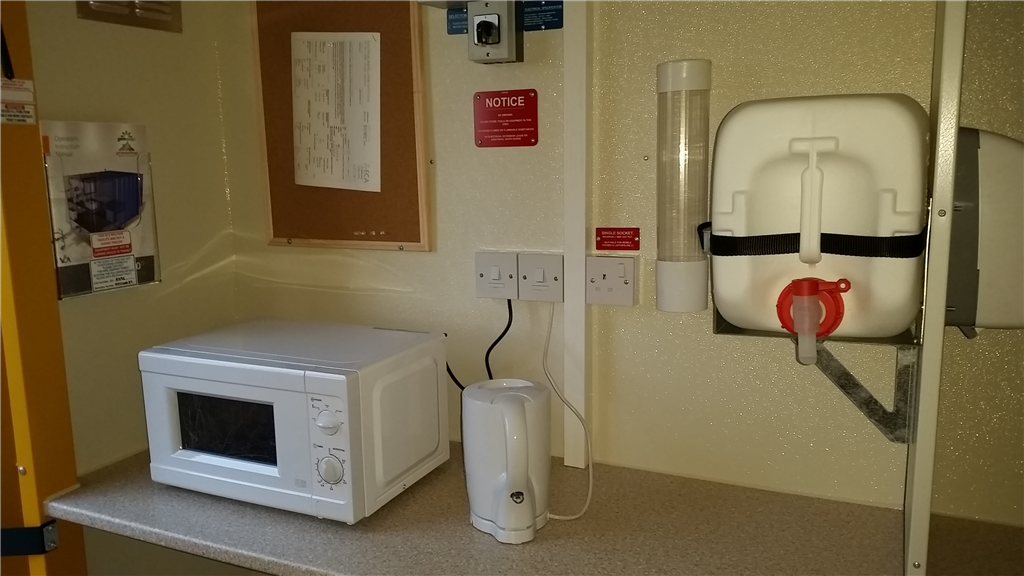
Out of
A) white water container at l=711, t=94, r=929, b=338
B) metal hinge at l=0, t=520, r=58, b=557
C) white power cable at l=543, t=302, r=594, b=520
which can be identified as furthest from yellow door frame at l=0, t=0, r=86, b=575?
white water container at l=711, t=94, r=929, b=338

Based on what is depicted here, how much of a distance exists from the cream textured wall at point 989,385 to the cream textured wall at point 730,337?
0.35ft

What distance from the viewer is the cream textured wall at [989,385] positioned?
3.66 ft

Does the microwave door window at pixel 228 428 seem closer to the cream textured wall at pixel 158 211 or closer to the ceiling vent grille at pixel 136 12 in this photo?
the cream textured wall at pixel 158 211

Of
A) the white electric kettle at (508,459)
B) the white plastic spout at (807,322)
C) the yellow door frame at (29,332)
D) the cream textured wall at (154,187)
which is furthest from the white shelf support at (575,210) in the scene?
the yellow door frame at (29,332)

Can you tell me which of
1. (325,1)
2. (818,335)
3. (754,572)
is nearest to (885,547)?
(754,572)

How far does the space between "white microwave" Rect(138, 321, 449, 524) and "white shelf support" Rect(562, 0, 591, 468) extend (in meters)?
0.27

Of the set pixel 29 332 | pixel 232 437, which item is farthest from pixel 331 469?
pixel 29 332

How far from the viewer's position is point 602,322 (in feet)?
5.01

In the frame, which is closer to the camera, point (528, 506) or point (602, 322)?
point (528, 506)

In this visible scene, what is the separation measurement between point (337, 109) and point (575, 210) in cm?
62

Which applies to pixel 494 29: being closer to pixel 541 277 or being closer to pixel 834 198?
pixel 541 277

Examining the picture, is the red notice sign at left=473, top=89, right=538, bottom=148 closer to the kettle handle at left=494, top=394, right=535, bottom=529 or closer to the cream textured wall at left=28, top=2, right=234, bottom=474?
the kettle handle at left=494, top=394, right=535, bottom=529

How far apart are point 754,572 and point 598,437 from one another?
488 mm

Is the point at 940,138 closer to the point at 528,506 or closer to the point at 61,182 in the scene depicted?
the point at 528,506
